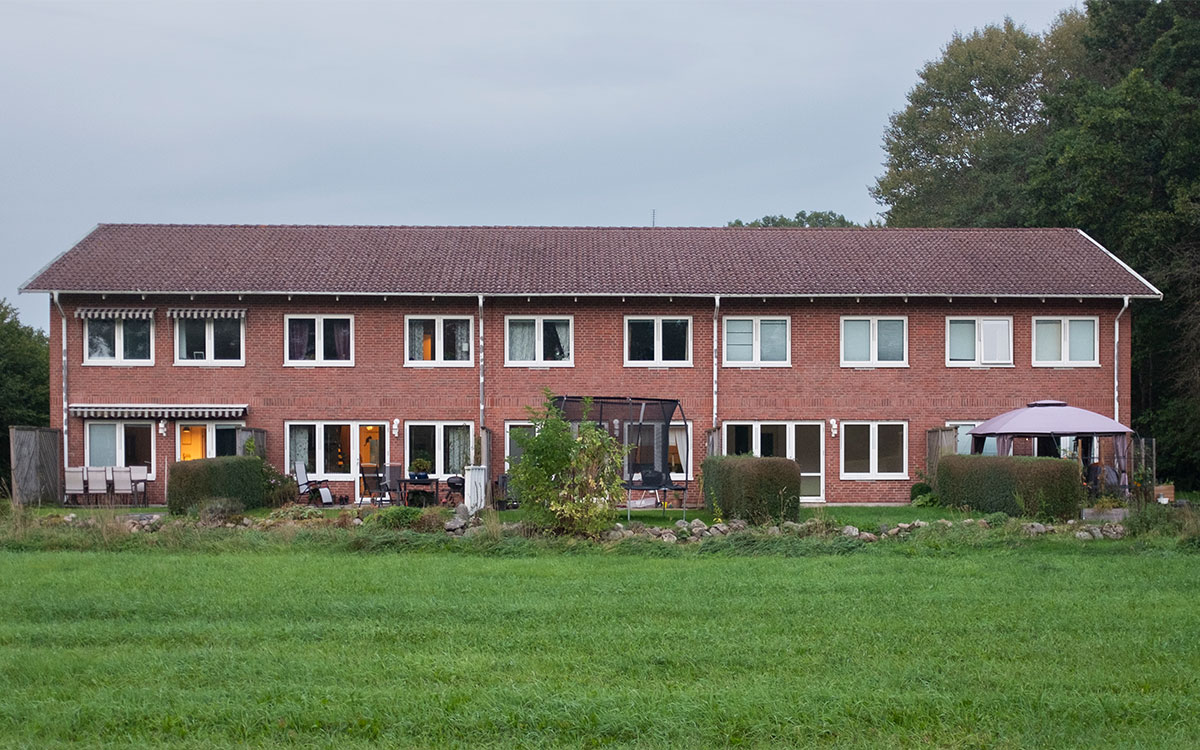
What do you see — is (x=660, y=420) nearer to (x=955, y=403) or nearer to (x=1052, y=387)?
(x=955, y=403)

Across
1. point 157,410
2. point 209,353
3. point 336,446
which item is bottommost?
point 336,446

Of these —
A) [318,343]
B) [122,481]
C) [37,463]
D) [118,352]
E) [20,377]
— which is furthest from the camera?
[20,377]

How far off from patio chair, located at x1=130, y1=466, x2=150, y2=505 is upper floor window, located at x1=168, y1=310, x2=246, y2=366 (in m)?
2.68

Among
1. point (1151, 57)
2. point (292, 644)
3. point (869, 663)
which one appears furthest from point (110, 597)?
point (1151, 57)

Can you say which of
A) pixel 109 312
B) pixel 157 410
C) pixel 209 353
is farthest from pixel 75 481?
pixel 209 353

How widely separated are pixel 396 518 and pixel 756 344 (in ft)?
43.1

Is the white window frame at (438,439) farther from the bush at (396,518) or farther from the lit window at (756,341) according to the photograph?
the bush at (396,518)

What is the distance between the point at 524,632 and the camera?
967 cm

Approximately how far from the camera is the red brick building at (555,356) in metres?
28.8

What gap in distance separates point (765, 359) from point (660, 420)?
504 cm

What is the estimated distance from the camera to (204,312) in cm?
2872

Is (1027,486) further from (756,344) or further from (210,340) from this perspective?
(210,340)

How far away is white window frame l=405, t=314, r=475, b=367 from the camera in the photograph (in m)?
29.2

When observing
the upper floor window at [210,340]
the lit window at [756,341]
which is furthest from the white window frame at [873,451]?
the upper floor window at [210,340]
